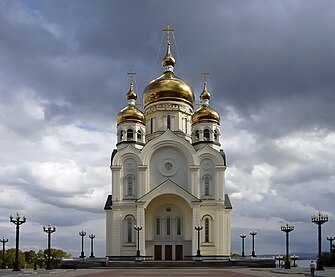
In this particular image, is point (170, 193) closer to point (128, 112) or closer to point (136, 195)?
point (136, 195)

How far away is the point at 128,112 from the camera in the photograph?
56406 mm

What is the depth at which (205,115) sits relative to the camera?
56.1 m

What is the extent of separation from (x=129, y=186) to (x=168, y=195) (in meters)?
4.11

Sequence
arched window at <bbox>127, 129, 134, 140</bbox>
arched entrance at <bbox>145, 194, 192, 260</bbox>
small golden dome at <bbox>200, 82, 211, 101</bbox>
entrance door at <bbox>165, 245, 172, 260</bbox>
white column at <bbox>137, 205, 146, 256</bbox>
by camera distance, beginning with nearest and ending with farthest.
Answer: white column at <bbox>137, 205, 146, 256</bbox>, entrance door at <bbox>165, 245, 172, 260</bbox>, arched entrance at <bbox>145, 194, 192, 260</bbox>, arched window at <bbox>127, 129, 134, 140</bbox>, small golden dome at <bbox>200, 82, 211, 101</bbox>

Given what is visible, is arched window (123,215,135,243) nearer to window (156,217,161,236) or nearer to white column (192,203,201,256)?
window (156,217,161,236)

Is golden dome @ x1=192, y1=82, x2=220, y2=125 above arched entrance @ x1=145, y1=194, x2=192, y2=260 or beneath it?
above

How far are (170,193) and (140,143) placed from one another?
7364mm

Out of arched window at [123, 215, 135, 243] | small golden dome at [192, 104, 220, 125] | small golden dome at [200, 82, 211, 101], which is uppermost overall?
small golden dome at [200, 82, 211, 101]

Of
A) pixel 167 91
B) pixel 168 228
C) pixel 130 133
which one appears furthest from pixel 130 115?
pixel 168 228

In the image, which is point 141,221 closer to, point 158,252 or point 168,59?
point 158,252

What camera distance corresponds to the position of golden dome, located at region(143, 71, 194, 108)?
5841 centimetres

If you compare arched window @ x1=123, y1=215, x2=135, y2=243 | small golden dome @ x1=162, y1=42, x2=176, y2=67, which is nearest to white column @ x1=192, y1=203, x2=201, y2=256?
arched window @ x1=123, y1=215, x2=135, y2=243

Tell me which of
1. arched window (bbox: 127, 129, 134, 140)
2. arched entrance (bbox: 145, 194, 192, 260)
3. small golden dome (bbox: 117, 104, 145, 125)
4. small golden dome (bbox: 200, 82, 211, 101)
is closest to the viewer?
arched entrance (bbox: 145, 194, 192, 260)

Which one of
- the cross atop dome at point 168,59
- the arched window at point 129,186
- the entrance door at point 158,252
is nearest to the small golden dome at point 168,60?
the cross atop dome at point 168,59
